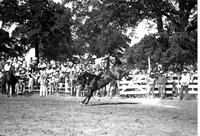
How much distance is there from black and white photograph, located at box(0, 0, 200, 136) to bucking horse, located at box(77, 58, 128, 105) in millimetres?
47

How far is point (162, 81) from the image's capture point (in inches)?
925

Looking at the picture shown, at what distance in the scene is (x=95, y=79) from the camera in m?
17.2

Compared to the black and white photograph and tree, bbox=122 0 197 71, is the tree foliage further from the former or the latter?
tree, bbox=122 0 197 71

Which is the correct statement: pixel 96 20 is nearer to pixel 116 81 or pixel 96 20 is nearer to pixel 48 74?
pixel 116 81

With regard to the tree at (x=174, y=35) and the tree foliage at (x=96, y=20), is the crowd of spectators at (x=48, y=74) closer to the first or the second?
the tree foliage at (x=96, y=20)

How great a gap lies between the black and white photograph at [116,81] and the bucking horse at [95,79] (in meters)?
0.05

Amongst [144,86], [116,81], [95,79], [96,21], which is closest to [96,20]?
[96,21]

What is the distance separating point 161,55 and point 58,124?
44.2ft

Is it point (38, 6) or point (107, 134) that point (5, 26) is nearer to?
point (38, 6)

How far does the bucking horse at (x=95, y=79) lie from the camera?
55.6ft

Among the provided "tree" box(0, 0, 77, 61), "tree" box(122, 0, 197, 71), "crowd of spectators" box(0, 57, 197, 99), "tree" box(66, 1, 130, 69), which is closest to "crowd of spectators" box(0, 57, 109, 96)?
"crowd of spectators" box(0, 57, 197, 99)

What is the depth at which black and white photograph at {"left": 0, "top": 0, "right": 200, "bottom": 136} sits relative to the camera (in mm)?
8836

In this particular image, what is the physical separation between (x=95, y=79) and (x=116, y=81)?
24.8 ft

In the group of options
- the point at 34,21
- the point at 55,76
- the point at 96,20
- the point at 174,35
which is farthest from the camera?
the point at 34,21
